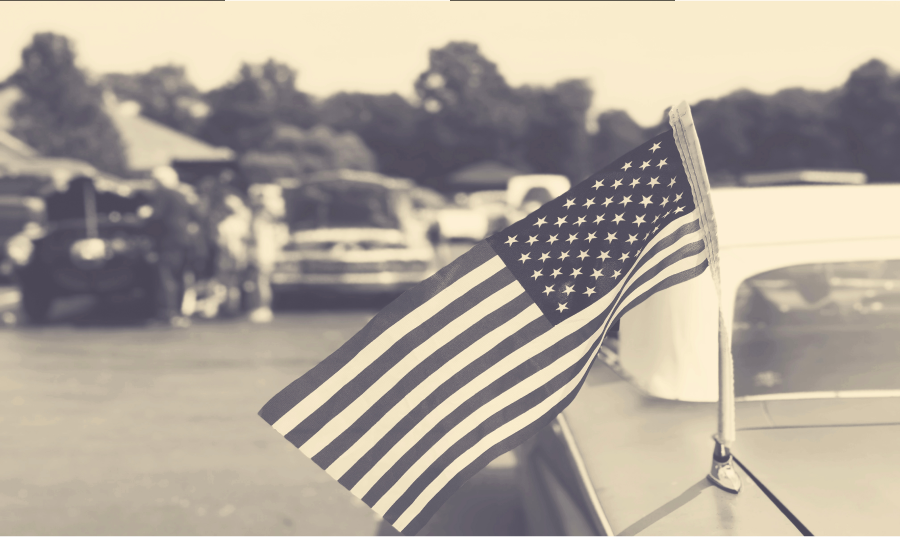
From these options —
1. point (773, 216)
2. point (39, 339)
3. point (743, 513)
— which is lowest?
point (39, 339)

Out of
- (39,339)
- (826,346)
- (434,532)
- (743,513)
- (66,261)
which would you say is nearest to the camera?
(743,513)

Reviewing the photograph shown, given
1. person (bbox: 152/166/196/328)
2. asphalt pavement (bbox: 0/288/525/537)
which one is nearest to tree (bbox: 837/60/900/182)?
person (bbox: 152/166/196/328)

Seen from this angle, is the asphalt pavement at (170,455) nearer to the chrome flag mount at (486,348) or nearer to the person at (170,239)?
the person at (170,239)

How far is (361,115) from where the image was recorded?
9362 cm

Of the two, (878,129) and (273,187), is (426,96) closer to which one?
(878,129)

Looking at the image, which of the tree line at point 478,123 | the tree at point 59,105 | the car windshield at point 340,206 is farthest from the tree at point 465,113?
the car windshield at point 340,206

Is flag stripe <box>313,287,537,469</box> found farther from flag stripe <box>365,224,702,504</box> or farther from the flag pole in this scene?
the flag pole

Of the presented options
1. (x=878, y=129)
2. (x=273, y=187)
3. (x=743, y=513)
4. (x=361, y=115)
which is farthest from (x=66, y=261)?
(x=361, y=115)

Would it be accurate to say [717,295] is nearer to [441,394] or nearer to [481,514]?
[441,394]

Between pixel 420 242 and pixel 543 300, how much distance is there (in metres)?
9.90

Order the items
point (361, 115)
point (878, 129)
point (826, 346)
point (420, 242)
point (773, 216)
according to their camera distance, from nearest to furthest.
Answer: point (773, 216)
point (826, 346)
point (420, 242)
point (878, 129)
point (361, 115)

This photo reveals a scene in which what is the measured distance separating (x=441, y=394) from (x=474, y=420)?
107mm

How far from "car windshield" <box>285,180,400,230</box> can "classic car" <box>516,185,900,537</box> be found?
31.5 feet

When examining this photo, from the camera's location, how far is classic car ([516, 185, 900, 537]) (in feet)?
6.42
